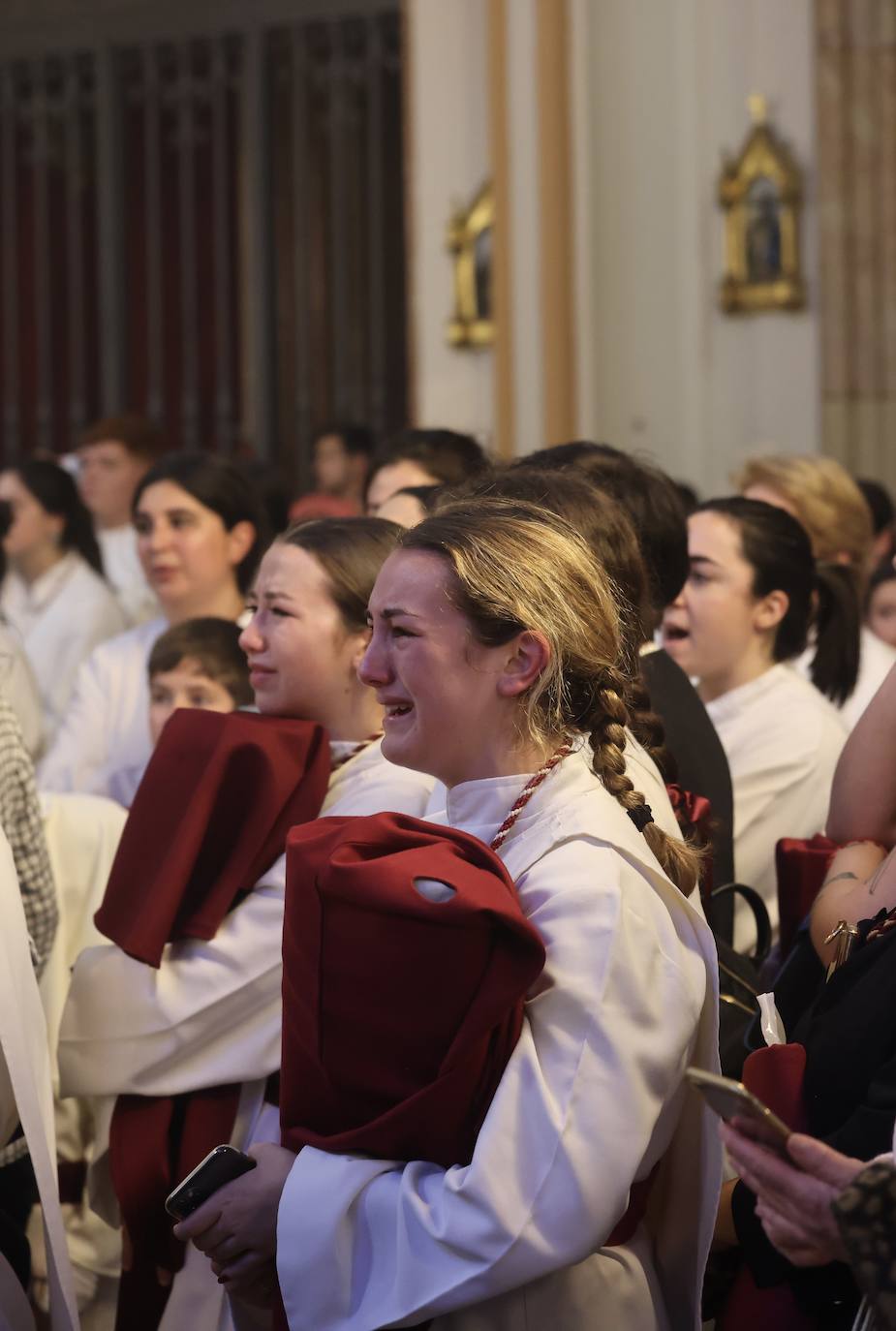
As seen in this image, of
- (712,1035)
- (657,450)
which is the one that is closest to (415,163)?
(657,450)

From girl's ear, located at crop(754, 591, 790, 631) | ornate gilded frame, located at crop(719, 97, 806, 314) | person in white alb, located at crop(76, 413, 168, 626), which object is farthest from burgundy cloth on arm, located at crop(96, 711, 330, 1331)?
ornate gilded frame, located at crop(719, 97, 806, 314)

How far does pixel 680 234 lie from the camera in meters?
8.02

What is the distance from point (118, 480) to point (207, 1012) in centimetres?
468

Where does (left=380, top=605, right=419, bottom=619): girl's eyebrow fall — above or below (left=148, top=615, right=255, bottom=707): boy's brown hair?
above

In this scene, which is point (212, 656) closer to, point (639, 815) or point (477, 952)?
point (639, 815)

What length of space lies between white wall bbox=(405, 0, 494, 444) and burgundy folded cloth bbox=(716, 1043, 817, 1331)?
263 inches

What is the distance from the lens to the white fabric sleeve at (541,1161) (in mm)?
1861

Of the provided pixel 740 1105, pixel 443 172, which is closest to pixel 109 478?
pixel 443 172

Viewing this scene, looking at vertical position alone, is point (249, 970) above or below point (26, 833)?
below

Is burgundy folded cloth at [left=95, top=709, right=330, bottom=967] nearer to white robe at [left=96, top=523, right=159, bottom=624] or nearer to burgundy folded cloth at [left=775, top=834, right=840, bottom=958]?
burgundy folded cloth at [left=775, top=834, right=840, bottom=958]

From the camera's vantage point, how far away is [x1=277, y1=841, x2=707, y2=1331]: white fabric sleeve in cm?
186

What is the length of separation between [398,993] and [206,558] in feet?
9.56

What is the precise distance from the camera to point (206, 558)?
15.3ft

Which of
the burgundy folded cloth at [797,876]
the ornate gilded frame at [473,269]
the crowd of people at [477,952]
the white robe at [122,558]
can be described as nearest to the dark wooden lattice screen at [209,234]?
the ornate gilded frame at [473,269]
